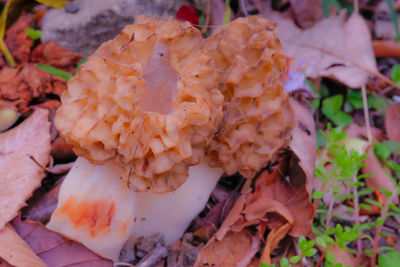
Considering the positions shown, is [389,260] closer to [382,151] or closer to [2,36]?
[382,151]

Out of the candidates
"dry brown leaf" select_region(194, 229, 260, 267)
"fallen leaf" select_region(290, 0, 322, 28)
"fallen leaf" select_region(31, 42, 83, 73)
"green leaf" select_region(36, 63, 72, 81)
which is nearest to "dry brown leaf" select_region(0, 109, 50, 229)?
"green leaf" select_region(36, 63, 72, 81)

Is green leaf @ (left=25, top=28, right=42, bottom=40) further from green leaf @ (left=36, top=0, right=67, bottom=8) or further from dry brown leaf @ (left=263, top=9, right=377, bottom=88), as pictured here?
dry brown leaf @ (left=263, top=9, right=377, bottom=88)

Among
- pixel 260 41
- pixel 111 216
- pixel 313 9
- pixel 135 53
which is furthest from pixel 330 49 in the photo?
pixel 111 216

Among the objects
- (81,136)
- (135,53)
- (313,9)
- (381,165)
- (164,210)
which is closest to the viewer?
(81,136)

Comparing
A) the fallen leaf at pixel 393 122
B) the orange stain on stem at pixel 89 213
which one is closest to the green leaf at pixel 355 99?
the fallen leaf at pixel 393 122

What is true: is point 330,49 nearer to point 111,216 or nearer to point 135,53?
point 135,53
